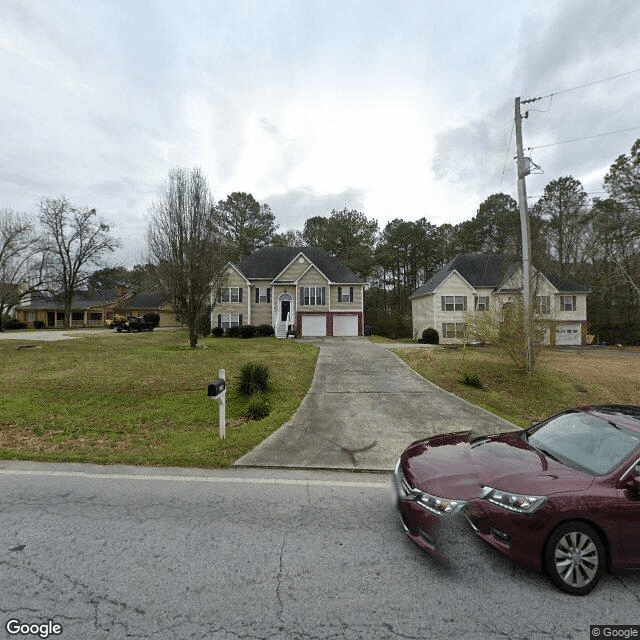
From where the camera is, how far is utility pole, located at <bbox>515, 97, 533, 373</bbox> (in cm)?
1158

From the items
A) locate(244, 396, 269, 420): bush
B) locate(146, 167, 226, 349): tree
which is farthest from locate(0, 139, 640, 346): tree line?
locate(244, 396, 269, 420): bush

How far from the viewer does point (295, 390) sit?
31.3 ft

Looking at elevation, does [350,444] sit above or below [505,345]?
below

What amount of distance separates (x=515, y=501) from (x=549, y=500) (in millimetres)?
256

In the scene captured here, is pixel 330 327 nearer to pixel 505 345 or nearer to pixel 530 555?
pixel 505 345

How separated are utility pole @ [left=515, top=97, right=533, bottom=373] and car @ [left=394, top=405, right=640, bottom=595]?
29.1 ft

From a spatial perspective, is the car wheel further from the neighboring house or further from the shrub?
the neighboring house

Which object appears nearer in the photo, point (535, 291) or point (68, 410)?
point (68, 410)

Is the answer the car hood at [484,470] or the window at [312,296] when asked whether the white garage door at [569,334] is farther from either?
the car hood at [484,470]

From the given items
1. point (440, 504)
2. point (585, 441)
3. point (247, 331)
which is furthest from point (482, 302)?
point (440, 504)

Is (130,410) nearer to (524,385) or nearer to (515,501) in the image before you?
(515,501)

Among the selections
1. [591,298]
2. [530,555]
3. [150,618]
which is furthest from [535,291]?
[591,298]

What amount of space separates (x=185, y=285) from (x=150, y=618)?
1561 centimetres

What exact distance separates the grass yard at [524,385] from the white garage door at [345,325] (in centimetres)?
1495
